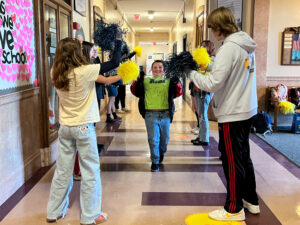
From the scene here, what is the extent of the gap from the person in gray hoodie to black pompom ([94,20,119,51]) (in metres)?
1.05

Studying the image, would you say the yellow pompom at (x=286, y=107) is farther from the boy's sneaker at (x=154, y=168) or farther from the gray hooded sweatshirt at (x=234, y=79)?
the gray hooded sweatshirt at (x=234, y=79)

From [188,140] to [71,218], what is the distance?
8.83ft

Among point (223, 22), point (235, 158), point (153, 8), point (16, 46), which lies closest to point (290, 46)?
point (223, 22)

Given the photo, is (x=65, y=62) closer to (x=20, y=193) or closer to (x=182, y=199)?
(x=20, y=193)

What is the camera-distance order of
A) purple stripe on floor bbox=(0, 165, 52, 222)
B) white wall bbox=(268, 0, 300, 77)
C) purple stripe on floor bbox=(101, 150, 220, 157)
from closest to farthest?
purple stripe on floor bbox=(0, 165, 52, 222) → purple stripe on floor bbox=(101, 150, 220, 157) → white wall bbox=(268, 0, 300, 77)

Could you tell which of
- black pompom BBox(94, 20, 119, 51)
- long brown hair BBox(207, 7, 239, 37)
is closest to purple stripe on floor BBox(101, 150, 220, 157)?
black pompom BBox(94, 20, 119, 51)

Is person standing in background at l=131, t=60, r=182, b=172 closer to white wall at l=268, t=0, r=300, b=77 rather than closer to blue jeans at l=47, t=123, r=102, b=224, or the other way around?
blue jeans at l=47, t=123, r=102, b=224

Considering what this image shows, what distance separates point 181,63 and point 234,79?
0.47 m

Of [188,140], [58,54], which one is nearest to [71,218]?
[58,54]

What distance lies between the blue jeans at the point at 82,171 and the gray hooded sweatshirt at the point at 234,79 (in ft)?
2.95

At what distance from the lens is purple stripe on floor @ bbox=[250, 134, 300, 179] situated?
3.36 meters

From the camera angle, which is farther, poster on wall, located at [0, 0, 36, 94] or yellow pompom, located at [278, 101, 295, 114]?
yellow pompom, located at [278, 101, 295, 114]

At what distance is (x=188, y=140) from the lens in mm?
4695

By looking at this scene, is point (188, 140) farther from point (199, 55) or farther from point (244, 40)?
point (244, 40)
